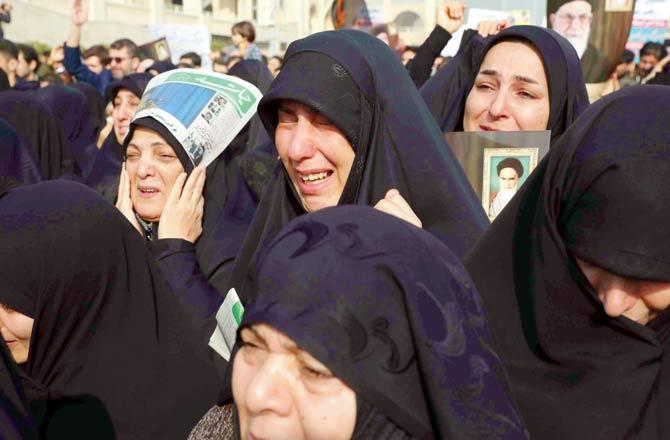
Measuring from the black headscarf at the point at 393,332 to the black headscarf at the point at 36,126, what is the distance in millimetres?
4757

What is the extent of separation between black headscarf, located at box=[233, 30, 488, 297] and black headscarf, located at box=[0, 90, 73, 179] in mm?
3501

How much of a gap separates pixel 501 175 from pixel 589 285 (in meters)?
1.16

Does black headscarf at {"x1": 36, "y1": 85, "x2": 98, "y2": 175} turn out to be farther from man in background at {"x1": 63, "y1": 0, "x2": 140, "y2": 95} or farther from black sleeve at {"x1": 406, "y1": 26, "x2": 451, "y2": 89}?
black sleeve at {"x1": 406, "y1": 26, "x2": 451, "y2": 89}

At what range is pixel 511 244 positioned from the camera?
223 cm

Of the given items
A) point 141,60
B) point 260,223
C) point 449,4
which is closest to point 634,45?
point 141,60

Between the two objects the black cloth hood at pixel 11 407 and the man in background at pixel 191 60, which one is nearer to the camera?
the black cloth hood at pixel 11 407

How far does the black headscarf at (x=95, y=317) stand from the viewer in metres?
2.54

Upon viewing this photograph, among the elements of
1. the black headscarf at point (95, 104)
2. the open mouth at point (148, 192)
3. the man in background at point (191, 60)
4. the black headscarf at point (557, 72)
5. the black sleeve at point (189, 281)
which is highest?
the black headscarf at point (557, 72)

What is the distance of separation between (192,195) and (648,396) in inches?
88.7

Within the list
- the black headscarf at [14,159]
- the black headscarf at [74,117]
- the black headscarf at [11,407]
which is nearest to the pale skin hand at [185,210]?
the black headscarf at [14,159]

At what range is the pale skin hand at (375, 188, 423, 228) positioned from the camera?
2468 mm

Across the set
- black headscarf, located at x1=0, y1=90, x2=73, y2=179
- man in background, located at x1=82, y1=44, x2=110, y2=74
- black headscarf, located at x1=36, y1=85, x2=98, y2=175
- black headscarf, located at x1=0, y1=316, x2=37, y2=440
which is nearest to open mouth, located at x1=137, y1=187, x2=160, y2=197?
black headscarf, located at x1=0, y1=316, x2=37, y2=440

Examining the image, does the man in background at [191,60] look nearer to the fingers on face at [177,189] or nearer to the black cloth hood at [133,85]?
the black cloth hood at [133,85]

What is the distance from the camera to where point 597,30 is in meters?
4.56
